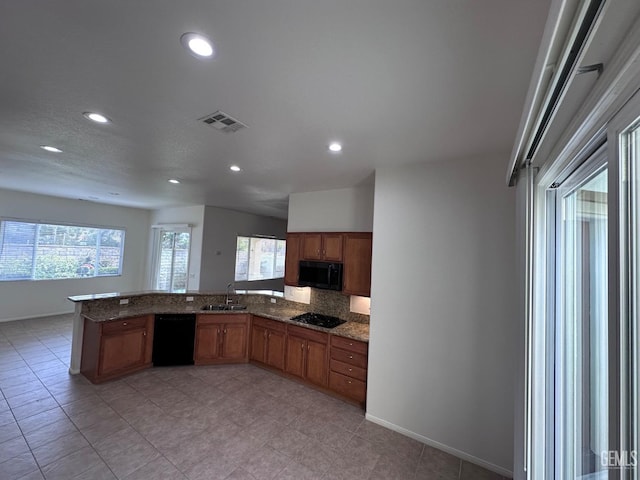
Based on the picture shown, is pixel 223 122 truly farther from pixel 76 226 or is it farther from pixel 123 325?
pixel 76 226

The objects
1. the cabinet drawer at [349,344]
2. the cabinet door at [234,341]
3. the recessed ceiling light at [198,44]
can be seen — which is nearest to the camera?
the recessed ceiling light at [198,44]

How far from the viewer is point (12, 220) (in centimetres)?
566

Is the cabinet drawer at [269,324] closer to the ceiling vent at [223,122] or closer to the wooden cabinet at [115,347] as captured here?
the wooden cabinet at [115,347]

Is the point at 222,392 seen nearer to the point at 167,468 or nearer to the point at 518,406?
the point at 167,468

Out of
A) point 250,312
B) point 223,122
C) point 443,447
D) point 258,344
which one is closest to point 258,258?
point 250,312

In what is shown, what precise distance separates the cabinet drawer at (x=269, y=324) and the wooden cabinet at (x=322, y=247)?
1086mm

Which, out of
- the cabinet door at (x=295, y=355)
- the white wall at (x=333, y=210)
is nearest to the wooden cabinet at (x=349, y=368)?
the cabinet door at (x=295, y=355)

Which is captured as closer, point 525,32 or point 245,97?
point 525,32

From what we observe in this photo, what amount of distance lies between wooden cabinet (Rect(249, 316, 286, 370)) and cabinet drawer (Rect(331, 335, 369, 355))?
2.97 feet

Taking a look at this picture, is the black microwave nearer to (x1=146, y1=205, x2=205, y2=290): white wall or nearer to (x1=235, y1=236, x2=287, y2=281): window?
(x1=146, y1=205, x2=205, y2=290): white wall

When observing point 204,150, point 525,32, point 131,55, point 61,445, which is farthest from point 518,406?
point 61,445

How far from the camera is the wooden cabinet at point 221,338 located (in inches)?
162

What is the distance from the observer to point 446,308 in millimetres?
2574

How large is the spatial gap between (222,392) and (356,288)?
2212mm
